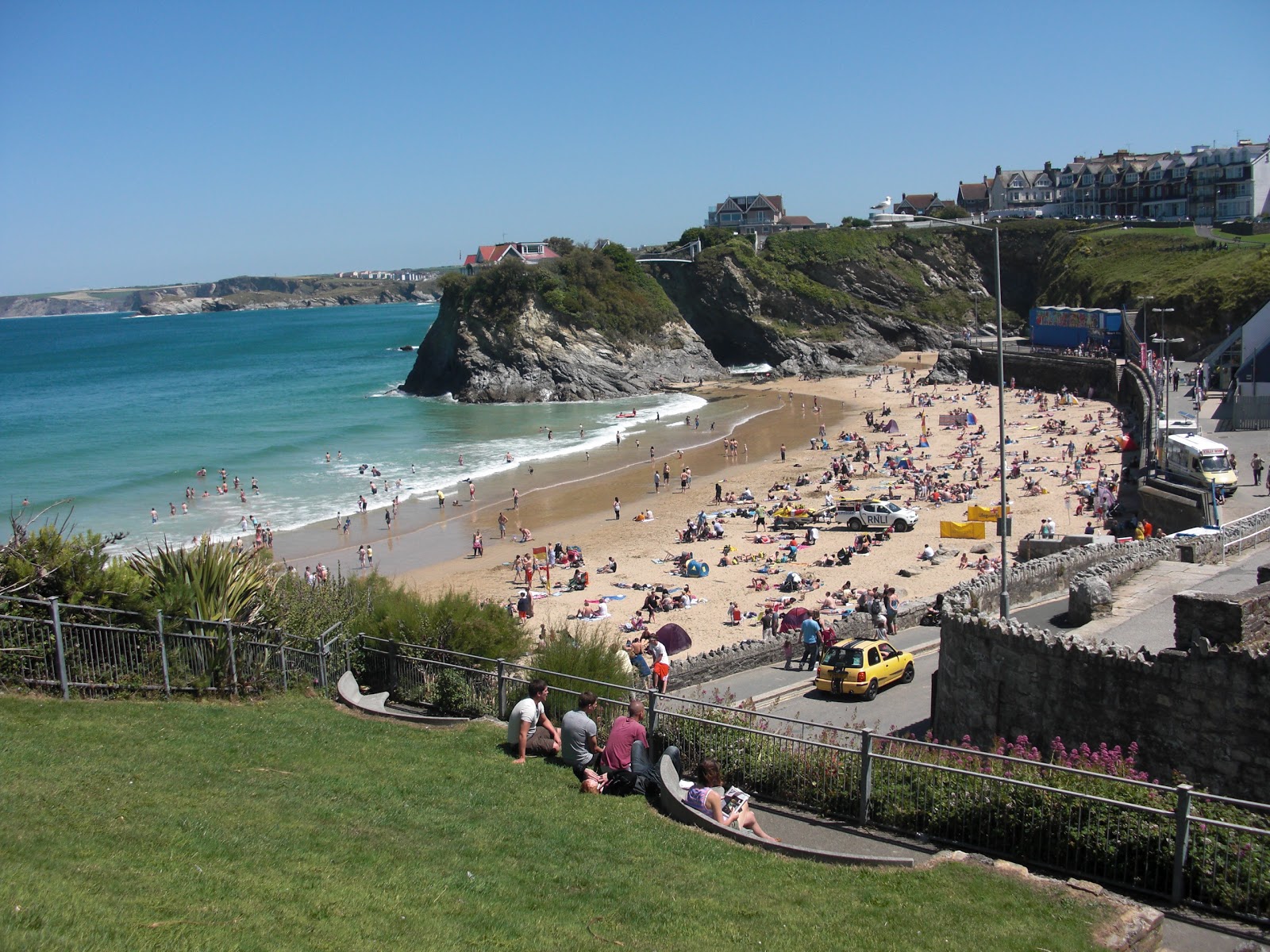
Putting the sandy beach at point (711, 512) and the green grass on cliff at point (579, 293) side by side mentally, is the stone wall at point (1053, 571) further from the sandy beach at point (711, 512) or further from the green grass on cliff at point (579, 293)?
the green grass on cliff at point (579, 293)

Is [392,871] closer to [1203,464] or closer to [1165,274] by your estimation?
[1203,464]

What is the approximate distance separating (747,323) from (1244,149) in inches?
1899

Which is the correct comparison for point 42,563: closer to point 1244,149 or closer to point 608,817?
point 608,817

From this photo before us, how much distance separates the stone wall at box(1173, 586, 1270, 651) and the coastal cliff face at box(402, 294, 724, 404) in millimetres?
64241

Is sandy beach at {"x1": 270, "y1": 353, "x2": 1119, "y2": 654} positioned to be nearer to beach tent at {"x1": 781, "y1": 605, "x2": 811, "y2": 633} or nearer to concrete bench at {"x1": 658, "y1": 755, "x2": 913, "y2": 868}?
beach tent at {"x1": 781, "y1": 605, "x2": 811, "y2": 633}

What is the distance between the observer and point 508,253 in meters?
97.6

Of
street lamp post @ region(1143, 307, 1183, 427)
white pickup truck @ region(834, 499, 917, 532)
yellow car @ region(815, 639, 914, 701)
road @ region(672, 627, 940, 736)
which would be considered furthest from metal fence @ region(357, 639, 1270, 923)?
street lamp post @ region(1143, 307, 1183, 427)

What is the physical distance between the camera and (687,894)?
659 centimetres

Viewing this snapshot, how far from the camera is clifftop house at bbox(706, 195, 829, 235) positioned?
400 ft

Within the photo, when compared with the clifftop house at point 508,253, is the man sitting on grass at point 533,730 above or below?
below

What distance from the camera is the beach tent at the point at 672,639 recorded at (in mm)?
20484

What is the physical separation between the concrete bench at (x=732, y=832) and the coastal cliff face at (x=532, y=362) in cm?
6518

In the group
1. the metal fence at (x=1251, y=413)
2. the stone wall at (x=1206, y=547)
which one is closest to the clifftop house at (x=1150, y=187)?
the metal fence at (x=1251, y=413)

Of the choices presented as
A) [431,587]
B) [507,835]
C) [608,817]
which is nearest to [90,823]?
[507,835]
